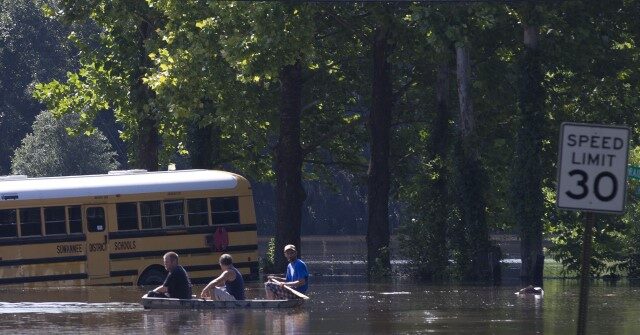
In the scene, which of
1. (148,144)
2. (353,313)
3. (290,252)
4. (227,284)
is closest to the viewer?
(353,313)

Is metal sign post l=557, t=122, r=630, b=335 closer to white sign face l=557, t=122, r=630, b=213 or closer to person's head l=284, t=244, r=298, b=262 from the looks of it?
white sign face l=557, t=122, r=630, b=213

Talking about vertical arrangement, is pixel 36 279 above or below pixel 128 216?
below

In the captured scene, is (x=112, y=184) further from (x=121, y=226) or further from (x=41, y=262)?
(x=41, y=262)

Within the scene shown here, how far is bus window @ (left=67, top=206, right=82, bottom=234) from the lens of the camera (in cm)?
3450

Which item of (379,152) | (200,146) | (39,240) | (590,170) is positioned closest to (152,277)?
(39,240)

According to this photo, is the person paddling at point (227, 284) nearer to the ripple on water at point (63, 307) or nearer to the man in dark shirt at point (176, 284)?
the man in dark shirt at point (176, 284)

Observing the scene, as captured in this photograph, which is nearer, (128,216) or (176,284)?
(176,284)

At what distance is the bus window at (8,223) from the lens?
34312 millimetres

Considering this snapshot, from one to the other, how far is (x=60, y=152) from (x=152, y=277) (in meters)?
60.2

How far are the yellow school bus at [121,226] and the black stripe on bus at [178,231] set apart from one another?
0.07ft

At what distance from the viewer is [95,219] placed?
34625mm

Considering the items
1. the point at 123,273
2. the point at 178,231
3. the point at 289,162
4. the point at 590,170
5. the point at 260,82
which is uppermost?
the point at 590,170

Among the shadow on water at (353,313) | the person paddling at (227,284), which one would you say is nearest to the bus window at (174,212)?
the shadow on water at (353,313)

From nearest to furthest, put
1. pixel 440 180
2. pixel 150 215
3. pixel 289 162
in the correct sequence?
pixel 150 215 < pixel 440 180 < pixel 289 162
